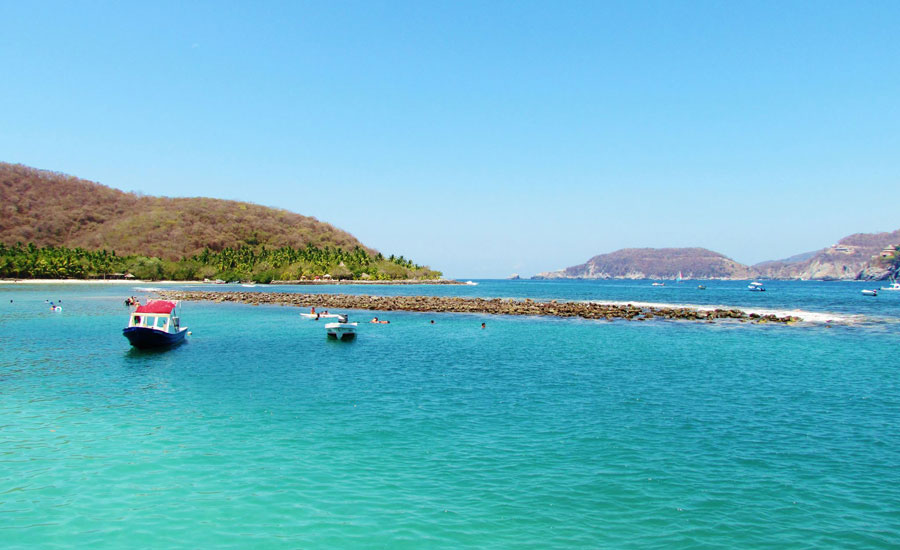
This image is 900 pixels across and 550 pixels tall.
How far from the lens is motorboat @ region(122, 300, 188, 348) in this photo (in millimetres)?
37250

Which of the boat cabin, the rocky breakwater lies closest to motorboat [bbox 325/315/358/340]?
the boat cabin

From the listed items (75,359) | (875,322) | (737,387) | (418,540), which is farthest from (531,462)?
(875,322)

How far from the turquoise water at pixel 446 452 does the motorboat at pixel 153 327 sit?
7.93 feet

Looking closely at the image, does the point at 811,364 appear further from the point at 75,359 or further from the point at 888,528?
the point at 75,359

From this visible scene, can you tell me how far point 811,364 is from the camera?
3466 cm

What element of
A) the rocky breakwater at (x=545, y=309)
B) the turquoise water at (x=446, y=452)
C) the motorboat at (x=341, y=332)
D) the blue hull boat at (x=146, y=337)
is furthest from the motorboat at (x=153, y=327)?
the rocky breakwater at (x=545, y=309)

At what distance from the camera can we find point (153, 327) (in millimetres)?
37844

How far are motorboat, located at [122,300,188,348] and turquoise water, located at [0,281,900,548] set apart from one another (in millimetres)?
2416

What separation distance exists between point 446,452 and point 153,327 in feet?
97.0

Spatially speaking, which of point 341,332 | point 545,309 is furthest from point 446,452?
point 545,309

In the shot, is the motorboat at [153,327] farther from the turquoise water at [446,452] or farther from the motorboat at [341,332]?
the motorboat at [341,332]

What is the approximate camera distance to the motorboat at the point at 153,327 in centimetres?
3725

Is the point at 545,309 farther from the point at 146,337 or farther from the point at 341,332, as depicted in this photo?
the point at 146,337

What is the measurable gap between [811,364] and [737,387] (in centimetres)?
1148
